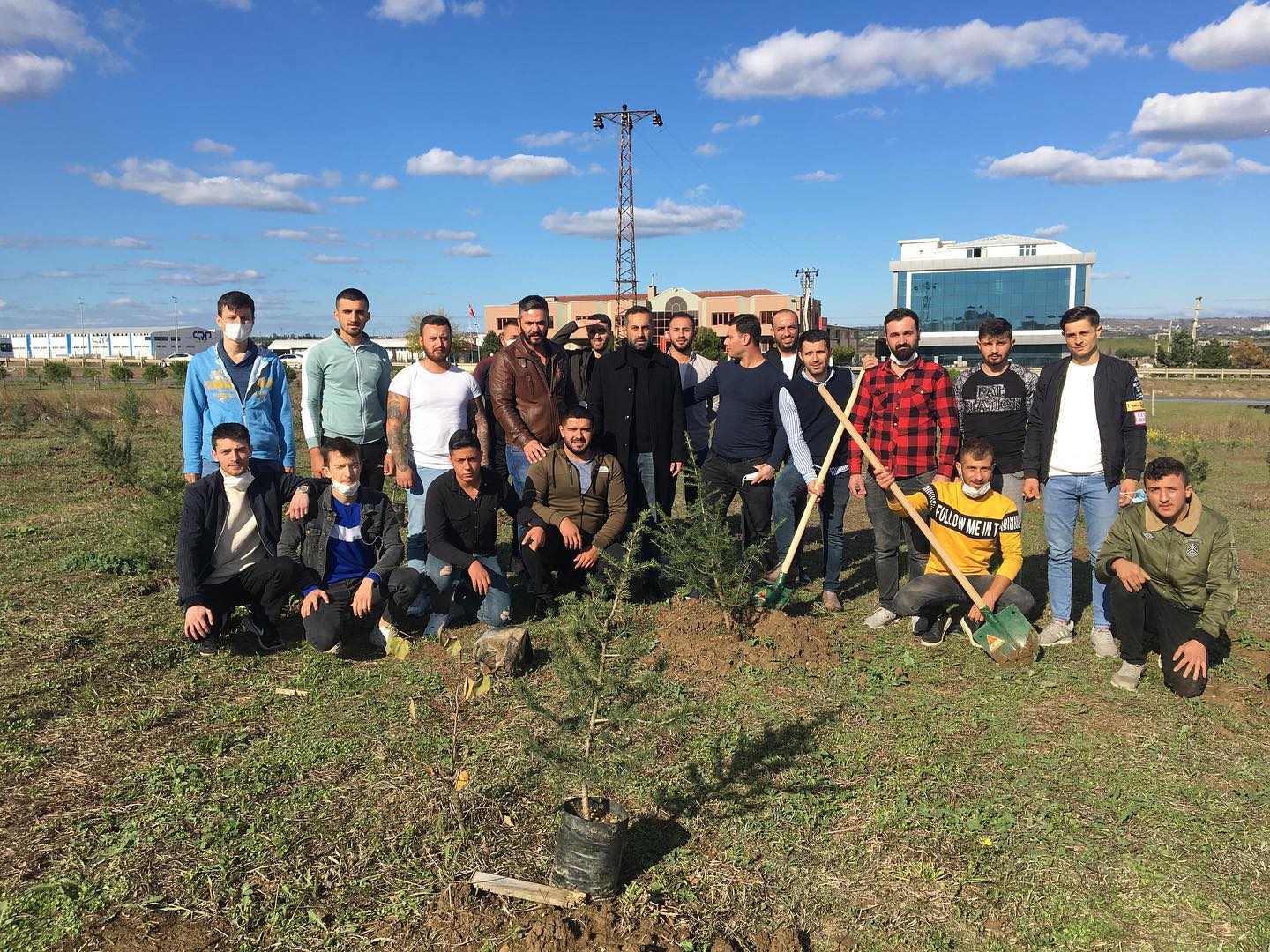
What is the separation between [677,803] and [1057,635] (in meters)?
3.25

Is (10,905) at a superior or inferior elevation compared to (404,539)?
inferior

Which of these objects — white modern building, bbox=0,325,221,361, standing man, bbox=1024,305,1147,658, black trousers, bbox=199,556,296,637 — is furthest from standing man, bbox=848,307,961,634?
white modern building, bbox=0,325,221,361

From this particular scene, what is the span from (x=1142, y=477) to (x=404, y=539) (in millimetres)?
4825

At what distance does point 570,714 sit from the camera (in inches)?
119

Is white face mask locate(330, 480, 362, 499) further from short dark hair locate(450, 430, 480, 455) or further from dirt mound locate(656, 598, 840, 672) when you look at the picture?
dirt mound locate(656, 598, 840, 672)

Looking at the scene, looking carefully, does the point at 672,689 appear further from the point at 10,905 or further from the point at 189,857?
the point at 10,905

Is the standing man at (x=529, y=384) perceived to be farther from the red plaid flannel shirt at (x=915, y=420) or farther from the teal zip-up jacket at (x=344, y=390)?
the red plaid flannel shirt at (x=915, y=420)

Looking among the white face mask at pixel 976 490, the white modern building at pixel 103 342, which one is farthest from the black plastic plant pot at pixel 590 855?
the white modern building at pixel 103 342

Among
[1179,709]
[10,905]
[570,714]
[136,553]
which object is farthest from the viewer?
[136,553]

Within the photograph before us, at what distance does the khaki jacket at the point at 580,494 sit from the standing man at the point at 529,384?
152mm

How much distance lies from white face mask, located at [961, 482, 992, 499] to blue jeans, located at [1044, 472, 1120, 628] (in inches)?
17.3

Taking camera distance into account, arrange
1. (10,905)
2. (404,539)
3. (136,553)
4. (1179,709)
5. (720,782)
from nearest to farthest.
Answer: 1. (10,905)
2. (720,782)
3. (1179,709)
4. (404,539)
5. (136,553)

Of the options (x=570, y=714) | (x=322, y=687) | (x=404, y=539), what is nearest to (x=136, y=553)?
(x=404, y=539)

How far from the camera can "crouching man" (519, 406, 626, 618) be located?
19.1 feet
